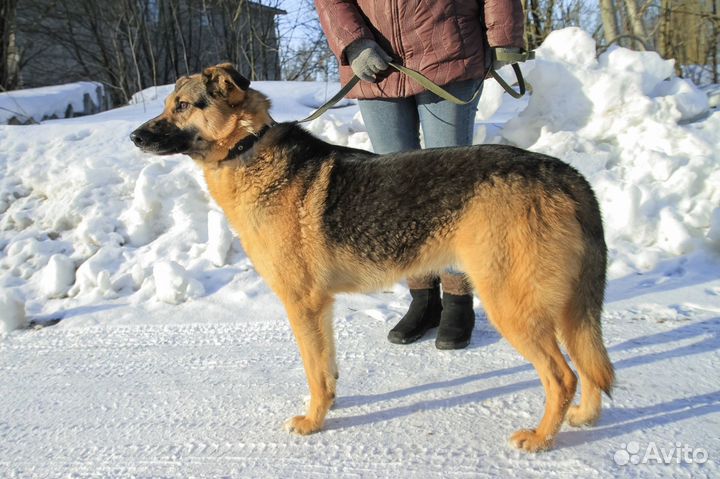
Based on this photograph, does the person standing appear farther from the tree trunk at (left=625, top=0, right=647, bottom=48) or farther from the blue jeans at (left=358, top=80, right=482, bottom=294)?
the tree trunk at (left=625, top=0, right=647, bottom=48)

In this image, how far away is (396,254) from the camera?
8.41 feet

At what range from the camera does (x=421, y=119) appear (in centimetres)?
330

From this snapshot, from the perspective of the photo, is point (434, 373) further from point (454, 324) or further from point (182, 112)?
point (182, 112)

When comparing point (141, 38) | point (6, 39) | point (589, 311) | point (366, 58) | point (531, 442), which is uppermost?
point (141, 38)

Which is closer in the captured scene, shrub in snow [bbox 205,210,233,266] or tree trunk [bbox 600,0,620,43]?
shrub in snow [bbox 205,210,233,266]

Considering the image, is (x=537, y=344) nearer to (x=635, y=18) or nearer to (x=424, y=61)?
(x=424, y=61)

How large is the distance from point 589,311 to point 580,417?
1.66ft

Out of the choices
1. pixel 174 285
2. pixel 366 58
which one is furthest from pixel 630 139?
pixel 174 285

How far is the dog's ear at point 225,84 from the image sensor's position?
2748mm

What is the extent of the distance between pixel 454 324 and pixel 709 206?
3063mm

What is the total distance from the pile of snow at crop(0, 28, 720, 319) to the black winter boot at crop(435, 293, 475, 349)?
1773 mm

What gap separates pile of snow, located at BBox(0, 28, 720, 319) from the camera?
454cm

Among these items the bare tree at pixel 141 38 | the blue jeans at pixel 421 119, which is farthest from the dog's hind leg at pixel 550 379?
the bare tree at pixel 141 38

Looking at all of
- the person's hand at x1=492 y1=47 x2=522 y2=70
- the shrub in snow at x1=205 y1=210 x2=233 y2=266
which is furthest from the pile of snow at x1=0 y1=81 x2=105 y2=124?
the person's hand at x1=492 y1=47 x2=522 y2=70
